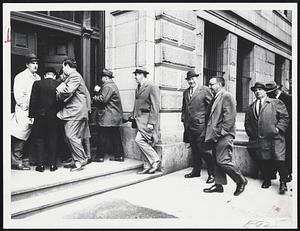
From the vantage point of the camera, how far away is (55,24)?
6160 mm

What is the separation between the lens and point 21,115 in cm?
528

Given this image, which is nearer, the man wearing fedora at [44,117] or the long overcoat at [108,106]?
the man wearing fedora at [44,117]

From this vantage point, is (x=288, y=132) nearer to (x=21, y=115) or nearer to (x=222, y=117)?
(x=222, y=117)

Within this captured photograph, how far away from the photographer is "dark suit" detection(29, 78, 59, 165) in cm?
522

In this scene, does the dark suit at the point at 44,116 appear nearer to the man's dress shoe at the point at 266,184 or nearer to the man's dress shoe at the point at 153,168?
the man's dress shoe at the point at 153,168

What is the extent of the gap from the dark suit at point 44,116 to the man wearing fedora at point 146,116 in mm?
1533

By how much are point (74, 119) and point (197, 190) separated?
8.29ft

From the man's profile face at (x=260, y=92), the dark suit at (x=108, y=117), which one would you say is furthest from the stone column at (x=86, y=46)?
the man's profile face at (x=260, y=92)

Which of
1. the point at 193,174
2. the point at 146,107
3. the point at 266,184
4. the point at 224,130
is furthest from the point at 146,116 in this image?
the point at 266,184

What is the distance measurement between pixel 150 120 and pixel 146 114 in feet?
0.54

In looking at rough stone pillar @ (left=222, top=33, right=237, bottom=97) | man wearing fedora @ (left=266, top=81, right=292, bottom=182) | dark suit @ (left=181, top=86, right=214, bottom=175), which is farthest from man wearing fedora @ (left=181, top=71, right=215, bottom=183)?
rough stone pillar @ (left=222, top=33, right=237, bottom=97)

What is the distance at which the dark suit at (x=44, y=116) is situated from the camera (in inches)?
206

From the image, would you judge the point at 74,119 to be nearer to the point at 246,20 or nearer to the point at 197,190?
the point at 197,190

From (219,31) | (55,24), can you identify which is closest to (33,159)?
(55,24)
